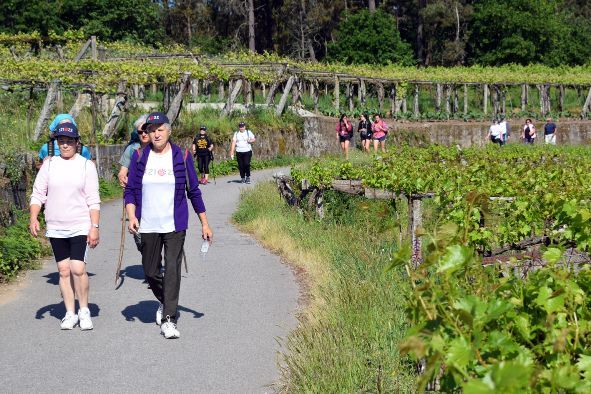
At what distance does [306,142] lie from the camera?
34.9 m

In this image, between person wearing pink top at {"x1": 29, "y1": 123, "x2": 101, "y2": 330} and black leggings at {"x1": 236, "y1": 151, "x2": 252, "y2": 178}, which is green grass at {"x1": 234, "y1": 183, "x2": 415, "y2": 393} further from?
black leggings at {"x1": 236, "y1": 151, "x2": 252, "y2": 178}

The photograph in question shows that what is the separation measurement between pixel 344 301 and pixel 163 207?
1828mm

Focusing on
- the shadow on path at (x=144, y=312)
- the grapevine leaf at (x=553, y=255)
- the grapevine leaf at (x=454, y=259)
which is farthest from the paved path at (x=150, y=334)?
the grapevine leaf at (x=454, y=259)

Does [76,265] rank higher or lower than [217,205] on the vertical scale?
higher

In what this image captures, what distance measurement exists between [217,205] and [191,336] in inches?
459

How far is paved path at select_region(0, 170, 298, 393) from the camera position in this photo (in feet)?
23.4

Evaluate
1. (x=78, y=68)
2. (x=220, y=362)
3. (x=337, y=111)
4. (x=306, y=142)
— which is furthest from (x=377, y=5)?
(x=220, y=362)

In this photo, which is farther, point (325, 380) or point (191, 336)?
point (191, 336)

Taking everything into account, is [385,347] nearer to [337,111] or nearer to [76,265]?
[76,265]

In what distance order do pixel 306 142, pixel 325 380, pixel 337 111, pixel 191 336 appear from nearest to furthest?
pixel 325 380 < pixel 191 336 < pixel 306 142 < pixel 337 111

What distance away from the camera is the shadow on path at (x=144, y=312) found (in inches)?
366

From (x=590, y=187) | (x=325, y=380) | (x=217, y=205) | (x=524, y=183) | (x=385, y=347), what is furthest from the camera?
(x=217, y=205)

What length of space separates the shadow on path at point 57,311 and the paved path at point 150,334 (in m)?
0.01

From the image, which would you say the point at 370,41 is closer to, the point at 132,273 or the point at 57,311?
the point at 132,273
